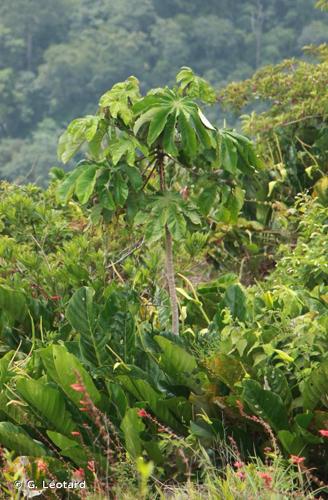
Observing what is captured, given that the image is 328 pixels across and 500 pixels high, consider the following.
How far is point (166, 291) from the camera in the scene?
18.0 feet

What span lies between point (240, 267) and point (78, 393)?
3.25 meters

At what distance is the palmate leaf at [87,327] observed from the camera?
4395 millimetres

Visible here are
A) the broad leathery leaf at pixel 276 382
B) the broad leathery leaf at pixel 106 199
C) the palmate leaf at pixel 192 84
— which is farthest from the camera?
the palmate leaf at pixel 192 84

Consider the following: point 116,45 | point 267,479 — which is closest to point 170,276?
point 267,479

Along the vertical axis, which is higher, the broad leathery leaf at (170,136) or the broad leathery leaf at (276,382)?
the broad leathery leaf at (170,136)

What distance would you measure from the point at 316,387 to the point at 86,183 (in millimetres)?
1326

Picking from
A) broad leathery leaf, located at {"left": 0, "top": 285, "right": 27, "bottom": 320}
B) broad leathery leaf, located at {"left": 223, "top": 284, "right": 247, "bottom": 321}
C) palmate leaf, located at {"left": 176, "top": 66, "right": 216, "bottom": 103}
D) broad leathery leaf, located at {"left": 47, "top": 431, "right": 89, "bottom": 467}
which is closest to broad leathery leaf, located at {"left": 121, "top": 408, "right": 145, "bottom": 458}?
broad leathery leaf, located at {"left": 47, "top": 431, "right": 89, "bottom": 467}

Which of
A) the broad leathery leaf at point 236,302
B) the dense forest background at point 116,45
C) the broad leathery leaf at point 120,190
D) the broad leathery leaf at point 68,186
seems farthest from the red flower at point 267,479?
the dense forest background at point 116,45

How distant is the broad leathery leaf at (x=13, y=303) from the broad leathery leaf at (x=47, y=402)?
95 centimetres

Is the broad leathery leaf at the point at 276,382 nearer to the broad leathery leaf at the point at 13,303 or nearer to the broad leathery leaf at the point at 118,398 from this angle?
the broad leathery leaf at the point at 118,398

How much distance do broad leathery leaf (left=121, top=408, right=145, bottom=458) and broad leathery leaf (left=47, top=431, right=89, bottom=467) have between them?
18 centimetres

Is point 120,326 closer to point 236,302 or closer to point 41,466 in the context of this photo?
point 236,302

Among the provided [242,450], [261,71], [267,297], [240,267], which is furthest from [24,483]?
[261,71]

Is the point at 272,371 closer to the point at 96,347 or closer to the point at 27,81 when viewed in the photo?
the point at 96,347
